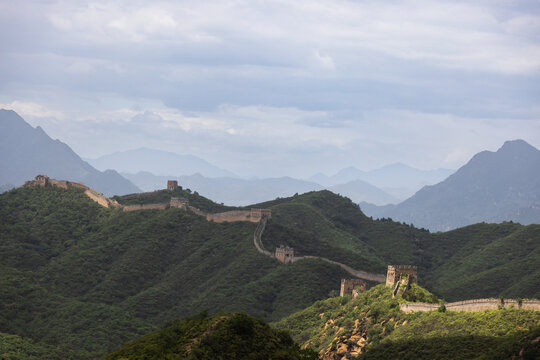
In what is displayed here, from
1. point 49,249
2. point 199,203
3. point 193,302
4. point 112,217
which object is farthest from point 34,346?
point 199,203

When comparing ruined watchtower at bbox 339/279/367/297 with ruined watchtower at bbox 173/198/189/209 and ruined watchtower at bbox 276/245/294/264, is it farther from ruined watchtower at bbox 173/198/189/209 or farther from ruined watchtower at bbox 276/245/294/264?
ruined watchtower at bbox 173/198/189/209

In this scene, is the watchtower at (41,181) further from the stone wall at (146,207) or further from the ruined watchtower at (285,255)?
the ruined watchtower at (285,255)

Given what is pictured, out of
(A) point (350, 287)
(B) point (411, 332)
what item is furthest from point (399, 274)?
(B) point (411, 332)

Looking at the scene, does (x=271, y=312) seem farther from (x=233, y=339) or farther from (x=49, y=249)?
(x=233, y=339)

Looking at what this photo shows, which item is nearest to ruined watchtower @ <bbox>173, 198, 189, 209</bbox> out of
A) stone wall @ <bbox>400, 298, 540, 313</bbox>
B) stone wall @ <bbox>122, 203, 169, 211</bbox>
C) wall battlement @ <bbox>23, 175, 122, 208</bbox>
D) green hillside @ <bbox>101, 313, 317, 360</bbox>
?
stone wall @ <bbox>122, 203, 169, 211</bbox>

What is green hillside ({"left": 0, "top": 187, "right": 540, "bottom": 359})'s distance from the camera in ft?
391

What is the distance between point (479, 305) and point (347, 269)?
A: 65058 millimetres

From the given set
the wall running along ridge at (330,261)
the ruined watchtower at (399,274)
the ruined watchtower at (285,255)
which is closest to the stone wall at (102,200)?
the wall running along ridge at (330,261)

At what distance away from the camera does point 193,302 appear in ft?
422

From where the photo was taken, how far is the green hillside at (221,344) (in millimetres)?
58656

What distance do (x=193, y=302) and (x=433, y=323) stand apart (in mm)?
61050

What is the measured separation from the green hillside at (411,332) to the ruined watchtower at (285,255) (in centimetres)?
4026

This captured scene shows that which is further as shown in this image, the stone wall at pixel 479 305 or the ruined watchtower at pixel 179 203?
the ruined watchtower at pixel 179 203

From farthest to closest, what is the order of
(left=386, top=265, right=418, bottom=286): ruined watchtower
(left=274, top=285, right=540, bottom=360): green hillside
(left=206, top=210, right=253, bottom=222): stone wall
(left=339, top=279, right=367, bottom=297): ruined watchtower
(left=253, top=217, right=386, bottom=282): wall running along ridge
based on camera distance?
1. (left=206, top=210, right=253, bottom=222): stone wall
2. (left=253, top=217, right=386, bottom=282): wall running along ridge
3. (left=339, top=279, right=367, bottom=297): ruined watchtower
4. (left=386, top=265, right=418, bottom=286): ruined watchtower
5. (left=274, top=285, right=540, bottom=360): green hillside
